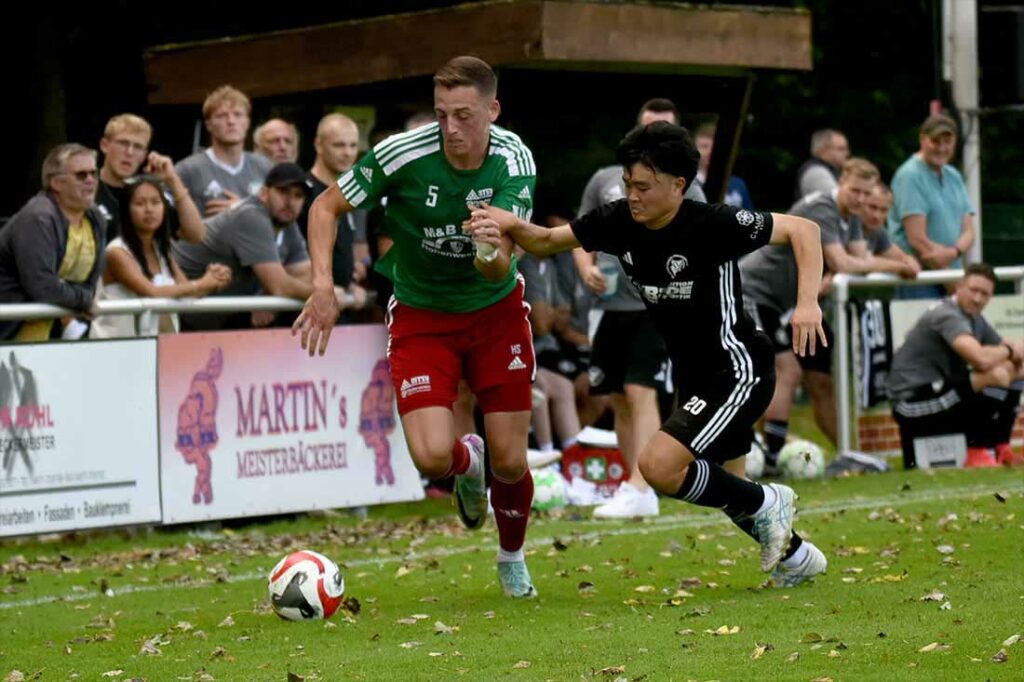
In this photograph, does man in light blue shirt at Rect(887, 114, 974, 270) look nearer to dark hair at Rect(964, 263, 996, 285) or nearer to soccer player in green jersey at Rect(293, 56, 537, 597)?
dark hair at Rect(964, 263, 996, 285)

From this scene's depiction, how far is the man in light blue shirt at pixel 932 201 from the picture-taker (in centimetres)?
1644

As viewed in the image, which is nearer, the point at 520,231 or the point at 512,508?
the point at 520,231

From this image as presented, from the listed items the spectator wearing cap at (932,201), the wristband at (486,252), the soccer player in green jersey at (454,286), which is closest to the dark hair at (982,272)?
the spectator wearing cap at (932,201)

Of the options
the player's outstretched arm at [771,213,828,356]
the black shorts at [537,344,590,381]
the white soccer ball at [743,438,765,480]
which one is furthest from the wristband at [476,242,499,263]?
the white soccer ball at [743,438,765,480]

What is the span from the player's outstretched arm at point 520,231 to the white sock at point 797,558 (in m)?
1.66

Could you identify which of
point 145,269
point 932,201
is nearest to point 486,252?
point 145,269

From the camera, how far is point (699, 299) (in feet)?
29.0

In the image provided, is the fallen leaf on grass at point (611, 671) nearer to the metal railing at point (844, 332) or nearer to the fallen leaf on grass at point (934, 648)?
the fallen leaf on grass at point (934, 648)

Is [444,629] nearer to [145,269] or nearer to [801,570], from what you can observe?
[801,570]

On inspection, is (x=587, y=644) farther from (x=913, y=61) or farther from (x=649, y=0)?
(x=913, y=61)

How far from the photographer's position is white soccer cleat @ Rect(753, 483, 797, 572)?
8844 mm

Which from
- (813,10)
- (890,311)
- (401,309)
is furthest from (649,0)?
(813,10)

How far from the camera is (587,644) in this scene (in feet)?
25.4

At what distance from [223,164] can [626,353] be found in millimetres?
→ 2903
